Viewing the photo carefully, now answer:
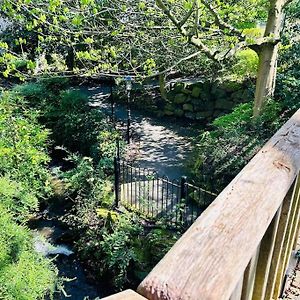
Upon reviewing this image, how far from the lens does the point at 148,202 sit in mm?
6117

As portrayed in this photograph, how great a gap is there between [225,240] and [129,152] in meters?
7.40

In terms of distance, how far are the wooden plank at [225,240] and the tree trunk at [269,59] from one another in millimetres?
5442

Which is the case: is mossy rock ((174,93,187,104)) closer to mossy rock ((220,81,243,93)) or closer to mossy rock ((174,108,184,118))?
mossy rock ((174,108,184,118))

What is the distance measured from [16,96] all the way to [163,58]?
3.10 m

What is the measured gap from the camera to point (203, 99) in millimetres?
9555

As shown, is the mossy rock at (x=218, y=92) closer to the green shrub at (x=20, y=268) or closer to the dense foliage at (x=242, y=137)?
the dense foliage at (x=242, y=137)

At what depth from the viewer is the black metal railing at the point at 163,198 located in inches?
225

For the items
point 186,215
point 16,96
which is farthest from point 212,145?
point 16,96

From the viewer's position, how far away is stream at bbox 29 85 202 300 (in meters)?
5.52

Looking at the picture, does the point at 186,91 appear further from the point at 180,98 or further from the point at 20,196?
the point at 20,196

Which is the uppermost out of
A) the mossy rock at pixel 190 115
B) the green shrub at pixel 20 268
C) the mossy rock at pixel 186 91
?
the mossy rock at pixel 186 91

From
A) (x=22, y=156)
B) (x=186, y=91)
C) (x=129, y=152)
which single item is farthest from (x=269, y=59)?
(x=22, y=156)

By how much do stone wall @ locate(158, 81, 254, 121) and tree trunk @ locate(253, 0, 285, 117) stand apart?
2.46 metres

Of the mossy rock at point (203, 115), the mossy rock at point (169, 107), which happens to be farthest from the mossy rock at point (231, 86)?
the mossy rock at point (169, 107)
